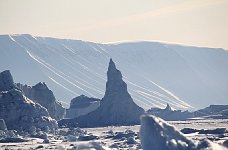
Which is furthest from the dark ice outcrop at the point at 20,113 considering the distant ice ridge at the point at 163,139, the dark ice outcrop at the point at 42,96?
the distant ice ridge at the point at 163,139

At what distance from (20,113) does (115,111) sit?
35.4 meters

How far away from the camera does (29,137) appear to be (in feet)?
454

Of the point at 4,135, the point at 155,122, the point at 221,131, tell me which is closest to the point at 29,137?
the point at 4,135

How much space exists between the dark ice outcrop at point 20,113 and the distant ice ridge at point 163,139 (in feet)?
236

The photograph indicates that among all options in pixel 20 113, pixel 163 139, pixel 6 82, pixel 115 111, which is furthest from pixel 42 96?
pixel 163 139

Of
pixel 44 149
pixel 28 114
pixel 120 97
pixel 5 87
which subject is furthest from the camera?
pixel 120 97

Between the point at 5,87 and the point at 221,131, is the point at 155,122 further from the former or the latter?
the point at 5,87

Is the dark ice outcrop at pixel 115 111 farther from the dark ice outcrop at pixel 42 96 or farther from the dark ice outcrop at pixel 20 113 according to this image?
the dark ice outcrop at pixel 20 113

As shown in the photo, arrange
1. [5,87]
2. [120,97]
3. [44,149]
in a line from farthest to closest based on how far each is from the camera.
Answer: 1. [120,97]
2. [5,87]
3. [44,149]

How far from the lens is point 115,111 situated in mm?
182125

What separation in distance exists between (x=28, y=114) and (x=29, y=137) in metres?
15.7

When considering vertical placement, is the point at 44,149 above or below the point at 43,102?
below

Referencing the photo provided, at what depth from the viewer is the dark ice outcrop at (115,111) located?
7092 inches

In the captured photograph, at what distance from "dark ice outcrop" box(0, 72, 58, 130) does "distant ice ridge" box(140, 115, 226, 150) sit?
7201 centimetres
